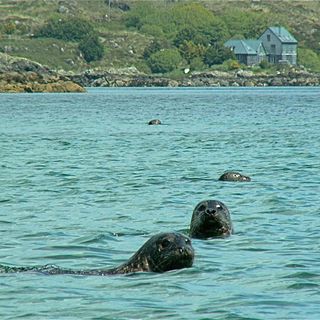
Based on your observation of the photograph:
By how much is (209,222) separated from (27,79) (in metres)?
140

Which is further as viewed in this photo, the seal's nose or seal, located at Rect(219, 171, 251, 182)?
seal, located at Rect(219, 171, 251, 182)

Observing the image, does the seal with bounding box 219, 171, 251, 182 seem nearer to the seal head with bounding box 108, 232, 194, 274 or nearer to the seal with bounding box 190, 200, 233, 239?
the seal with bounding box 190, 200, 233, 239

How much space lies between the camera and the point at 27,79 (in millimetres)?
157125

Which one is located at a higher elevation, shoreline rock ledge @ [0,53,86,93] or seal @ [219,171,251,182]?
seal @ [219,171,251,182]

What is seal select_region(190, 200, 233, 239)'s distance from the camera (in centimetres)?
1850

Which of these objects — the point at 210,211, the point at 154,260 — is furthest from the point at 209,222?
the point at 154,260

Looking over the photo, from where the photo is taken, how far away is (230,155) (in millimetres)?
38188

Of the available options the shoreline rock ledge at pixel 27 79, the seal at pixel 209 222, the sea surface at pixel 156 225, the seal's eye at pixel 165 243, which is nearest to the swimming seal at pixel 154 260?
the seal's eye at pixel 165 243

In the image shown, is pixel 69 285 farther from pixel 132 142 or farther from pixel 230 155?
pixel 132 142

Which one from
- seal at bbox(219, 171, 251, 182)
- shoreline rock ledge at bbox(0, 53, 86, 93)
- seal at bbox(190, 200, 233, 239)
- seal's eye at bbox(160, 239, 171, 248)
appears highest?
seal's eye at bbox(160, 239, 171, 248)

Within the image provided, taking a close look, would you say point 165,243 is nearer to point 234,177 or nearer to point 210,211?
point 210,211

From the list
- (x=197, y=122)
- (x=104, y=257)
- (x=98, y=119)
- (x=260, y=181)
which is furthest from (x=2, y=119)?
(x=104, y=257)

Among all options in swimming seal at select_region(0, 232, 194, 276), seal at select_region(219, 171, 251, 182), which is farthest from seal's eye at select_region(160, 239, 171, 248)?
seal at select_region(219, 171, 251, 182)

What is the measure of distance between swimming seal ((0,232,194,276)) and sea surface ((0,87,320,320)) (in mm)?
160
